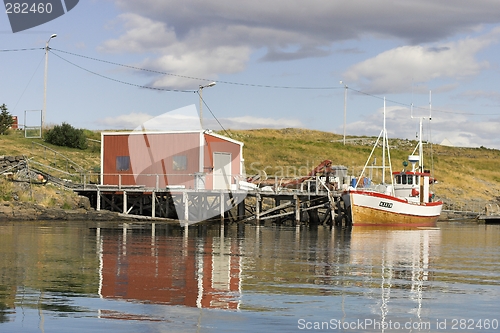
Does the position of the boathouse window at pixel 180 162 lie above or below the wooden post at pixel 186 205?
above

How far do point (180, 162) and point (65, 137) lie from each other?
73.8ft

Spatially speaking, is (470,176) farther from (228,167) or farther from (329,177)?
(228,167)

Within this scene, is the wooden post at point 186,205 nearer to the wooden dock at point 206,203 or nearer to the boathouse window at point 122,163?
the wooden dock at point 206,203

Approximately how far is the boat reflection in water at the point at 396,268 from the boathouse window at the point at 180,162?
12120mm

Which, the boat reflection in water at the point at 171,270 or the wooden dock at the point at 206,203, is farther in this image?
the wooden dock at the point at 206,203

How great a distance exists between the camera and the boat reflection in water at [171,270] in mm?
17141

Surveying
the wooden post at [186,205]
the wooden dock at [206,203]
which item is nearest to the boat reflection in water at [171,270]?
the wooden post at [186,205]

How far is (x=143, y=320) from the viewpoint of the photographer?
46.7 ft

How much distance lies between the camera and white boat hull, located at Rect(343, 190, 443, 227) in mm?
48000

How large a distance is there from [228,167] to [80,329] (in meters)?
37.2

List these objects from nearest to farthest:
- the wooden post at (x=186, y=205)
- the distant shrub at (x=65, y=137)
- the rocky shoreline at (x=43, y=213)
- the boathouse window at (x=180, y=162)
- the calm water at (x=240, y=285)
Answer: the calm water at (x=240, y=285) < the rocky shoreline at (x=43, y=213) < the wooden post at (x=186, y=205) < the boathouse window at (x=180, y=162) < the distant shrub at (x=65, y=137)

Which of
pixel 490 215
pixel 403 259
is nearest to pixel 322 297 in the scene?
pixel 403 259

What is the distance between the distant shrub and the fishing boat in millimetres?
27798

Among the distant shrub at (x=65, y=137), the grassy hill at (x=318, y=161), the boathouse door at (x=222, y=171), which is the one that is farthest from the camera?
the distant shrub at (x=65, y=137)
